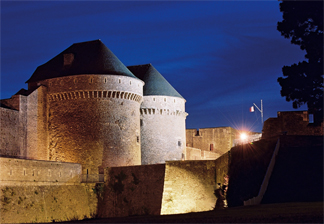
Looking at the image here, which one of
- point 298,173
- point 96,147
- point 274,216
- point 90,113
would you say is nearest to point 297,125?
point 298,173

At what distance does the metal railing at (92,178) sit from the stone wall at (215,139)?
19.3 meters

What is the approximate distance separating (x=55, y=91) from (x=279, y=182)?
1971 centimetres

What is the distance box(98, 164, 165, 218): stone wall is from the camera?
102 feet

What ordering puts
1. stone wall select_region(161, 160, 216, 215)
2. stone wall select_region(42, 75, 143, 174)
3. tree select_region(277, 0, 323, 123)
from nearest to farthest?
tree select_region(277, 0, 323, 123), stone wall select_region(161, 160, 216, 215), stone wall select_region(42, 75, 143, 174)

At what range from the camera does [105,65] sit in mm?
36156

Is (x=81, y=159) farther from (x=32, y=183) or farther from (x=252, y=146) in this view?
(x=252, y=146)

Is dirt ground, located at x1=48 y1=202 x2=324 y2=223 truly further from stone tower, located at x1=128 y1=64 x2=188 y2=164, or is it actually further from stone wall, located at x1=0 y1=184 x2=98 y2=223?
stone tower, located at x1=128 y1=64 x2=188 y2=164

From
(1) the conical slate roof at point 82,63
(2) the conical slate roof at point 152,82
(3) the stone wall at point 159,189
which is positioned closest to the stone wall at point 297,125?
(3) the stone wall at point 159,189

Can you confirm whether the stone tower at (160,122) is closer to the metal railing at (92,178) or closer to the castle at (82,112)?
the castle at (82,112)

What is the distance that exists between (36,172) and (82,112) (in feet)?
24.7

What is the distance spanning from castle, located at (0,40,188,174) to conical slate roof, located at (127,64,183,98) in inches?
163

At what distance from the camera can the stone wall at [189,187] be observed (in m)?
28.2

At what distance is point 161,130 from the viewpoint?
136 ft

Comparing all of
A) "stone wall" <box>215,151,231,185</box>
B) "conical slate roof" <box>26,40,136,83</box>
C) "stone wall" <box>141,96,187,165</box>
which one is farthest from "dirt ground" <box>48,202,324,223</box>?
"stone wall" <box>141,96,187,165</box>
